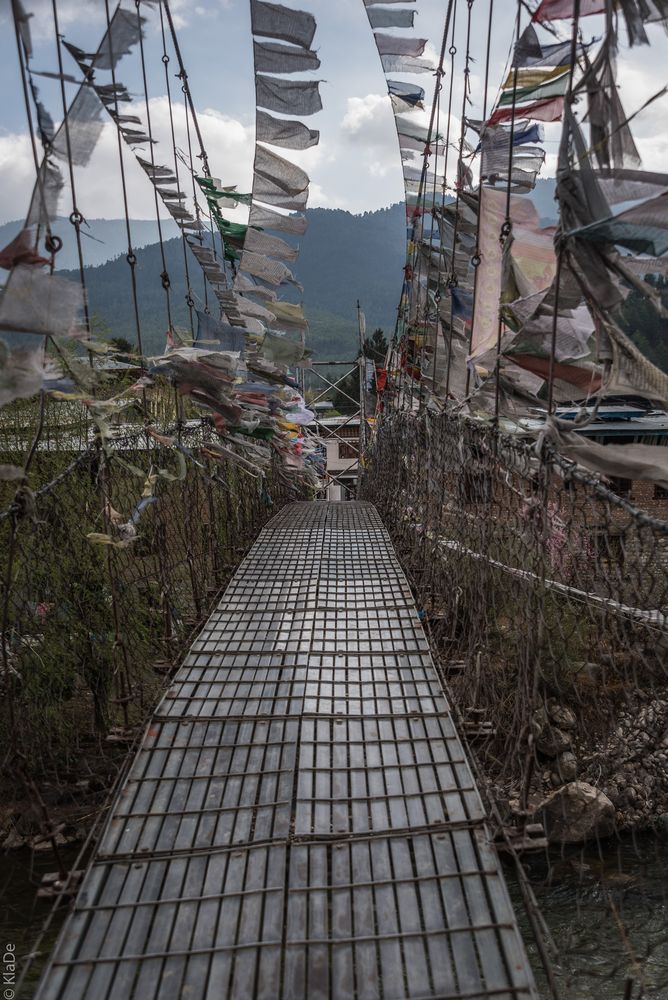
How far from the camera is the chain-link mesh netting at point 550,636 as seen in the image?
2.07 meters

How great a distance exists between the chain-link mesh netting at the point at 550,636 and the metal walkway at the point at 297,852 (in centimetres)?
20

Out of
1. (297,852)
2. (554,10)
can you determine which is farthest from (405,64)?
(297,852)

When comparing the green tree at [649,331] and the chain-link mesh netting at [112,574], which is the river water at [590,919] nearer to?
the chain-link mesh netting at [112,574]

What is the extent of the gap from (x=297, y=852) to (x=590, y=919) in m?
5.71

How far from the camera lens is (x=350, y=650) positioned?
313 centimetres

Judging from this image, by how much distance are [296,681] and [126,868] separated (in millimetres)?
1071

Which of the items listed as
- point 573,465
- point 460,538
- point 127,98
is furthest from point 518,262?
point 127,98

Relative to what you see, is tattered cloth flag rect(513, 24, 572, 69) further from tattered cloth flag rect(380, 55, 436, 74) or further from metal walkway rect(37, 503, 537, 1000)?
metal walkway rect(37, 503, 537, 1000)

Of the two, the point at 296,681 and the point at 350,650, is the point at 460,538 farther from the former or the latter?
the point at 296,681

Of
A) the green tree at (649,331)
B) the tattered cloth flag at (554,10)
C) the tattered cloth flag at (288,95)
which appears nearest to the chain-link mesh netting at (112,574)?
the tattered cloth flag at (288,95)

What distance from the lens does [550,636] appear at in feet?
11.6

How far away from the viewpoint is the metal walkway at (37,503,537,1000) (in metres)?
1.55

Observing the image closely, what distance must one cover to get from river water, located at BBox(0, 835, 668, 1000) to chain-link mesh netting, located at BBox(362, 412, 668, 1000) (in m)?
0.02

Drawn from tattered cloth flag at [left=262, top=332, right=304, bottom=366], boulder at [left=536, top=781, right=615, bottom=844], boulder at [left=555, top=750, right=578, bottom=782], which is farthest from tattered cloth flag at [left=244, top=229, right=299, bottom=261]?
boulder at [left=555, top=750, right=578, bottom=782]
